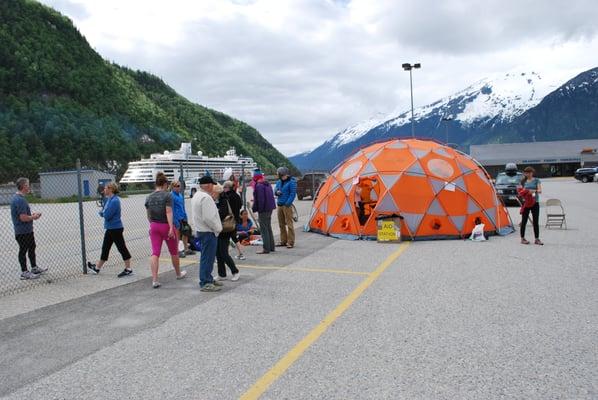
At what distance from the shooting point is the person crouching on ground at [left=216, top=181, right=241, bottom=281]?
7277mm

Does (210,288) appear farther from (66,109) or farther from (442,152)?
(66,109)

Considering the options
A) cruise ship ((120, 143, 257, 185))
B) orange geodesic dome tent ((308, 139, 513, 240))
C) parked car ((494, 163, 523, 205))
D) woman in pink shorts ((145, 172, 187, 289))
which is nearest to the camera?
woman in pink shorts ((145, 172, 187, 289))

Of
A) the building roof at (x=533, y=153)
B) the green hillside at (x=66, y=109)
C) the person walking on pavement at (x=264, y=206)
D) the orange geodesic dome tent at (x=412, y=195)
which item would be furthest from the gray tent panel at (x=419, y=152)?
the green hillside at (x=66, y=109)

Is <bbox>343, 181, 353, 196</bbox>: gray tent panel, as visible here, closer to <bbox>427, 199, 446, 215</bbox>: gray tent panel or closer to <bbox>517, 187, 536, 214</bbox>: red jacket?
<bbox>427, 199, 446, 215</bbox>: gray tent panel

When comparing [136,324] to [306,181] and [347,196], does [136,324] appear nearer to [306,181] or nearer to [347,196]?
[347,196]

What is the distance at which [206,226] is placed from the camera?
659 cm

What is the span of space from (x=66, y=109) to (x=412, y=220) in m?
94.7

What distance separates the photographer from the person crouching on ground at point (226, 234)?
7.28 m

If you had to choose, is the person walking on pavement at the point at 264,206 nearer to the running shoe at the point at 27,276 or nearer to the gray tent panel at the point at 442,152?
the running shoe at the point at 27,276

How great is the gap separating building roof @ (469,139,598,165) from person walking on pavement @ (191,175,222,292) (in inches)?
2432

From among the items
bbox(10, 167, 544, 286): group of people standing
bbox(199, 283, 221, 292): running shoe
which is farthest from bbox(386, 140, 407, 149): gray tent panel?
bbox(199, 283, 221, 292): running shoe

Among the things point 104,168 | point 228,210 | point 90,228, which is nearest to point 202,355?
point 228,210

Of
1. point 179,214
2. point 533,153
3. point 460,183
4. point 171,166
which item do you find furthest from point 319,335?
point 171,166

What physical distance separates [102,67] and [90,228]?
116m
